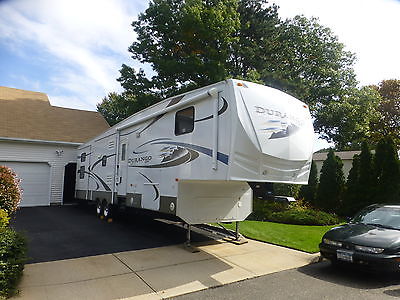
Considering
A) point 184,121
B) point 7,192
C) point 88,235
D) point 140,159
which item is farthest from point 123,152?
point 184,121

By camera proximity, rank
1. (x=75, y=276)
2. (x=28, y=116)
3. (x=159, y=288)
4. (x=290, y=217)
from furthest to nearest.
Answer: (x=28, y=116) → (x=290, y=217) → (x=75, y=276) → (x=159, y=288)

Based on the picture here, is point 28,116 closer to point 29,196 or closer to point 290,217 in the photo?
point 29,196

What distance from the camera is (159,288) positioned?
505 cm

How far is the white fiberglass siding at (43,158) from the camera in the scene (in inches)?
613

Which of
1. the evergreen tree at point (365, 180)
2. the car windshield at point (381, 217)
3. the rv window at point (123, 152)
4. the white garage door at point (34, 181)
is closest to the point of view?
the car windshield at point (381, 217)

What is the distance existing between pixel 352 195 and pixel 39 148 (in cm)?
1500

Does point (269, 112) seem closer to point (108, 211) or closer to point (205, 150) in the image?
point (205, 150)

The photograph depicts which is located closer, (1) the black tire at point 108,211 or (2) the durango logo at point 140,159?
(2) the durango logo at point 140,159

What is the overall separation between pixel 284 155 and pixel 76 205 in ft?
44.8

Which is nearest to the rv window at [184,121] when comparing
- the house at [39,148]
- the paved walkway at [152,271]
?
the paved walkway at [152,271]

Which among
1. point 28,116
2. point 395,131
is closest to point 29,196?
point 28,116

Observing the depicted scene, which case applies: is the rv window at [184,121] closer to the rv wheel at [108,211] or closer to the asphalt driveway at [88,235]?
the asphalt driveway at [88,235]

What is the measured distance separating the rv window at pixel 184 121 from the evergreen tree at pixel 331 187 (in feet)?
30.3

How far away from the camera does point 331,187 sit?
45.5 feet
